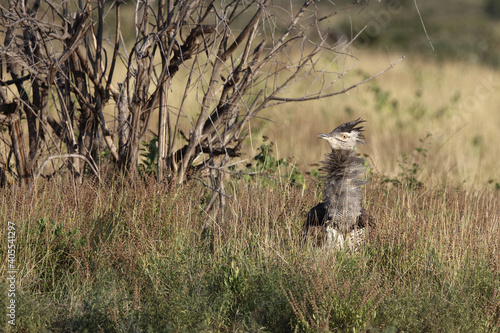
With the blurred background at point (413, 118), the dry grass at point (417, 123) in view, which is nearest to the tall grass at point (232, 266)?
the blurred background at point (413, 118)

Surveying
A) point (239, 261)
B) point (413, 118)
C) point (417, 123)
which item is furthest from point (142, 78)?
point (413, 118)

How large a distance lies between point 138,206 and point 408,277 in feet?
6.87

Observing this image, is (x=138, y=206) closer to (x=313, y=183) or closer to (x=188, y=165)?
(x=188, y=165)

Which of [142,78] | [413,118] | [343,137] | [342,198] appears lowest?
[342,198]

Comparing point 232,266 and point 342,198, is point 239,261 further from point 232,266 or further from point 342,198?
point 342,198

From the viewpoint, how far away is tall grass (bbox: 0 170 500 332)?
11.1ft

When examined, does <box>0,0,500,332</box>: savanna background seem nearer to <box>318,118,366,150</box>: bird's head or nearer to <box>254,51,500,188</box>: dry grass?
<box>318,118,366,150</box>: bird's head

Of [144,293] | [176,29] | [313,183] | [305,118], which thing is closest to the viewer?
[144,293]

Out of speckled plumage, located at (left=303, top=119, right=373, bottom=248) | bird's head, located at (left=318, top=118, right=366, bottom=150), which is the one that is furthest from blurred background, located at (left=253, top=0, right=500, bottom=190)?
speckled plumage, located at (left=303, top=119, right=373, bottom=248)

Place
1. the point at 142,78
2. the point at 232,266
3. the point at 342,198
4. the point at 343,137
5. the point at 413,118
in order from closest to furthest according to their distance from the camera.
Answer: the point at 232,266
the point at 342,198
the point at 343,137
the point at 142,78
the point at 413,118

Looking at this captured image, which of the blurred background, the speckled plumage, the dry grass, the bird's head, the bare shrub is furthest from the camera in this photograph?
the dry grass

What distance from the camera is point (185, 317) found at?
332 cm

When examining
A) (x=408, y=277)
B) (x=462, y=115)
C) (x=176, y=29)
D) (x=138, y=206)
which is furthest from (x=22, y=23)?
(x=462, y=115)

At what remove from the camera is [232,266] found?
145 inches
